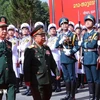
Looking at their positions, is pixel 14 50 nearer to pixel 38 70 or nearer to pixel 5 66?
pixel 5 66

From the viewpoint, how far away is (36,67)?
6.02m

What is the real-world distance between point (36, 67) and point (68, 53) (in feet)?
7.72

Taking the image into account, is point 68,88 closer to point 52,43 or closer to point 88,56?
point 88,56

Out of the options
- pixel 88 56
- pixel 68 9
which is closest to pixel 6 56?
pixel 88 56

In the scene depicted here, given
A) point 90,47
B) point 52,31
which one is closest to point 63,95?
point 52,31

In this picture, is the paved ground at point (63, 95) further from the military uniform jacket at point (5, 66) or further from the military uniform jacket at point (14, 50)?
the military uniform jacket at point (5, 66)

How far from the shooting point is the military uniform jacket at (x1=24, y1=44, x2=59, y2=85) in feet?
19.6

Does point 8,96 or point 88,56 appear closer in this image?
point 8,96

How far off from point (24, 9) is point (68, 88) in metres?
38.2

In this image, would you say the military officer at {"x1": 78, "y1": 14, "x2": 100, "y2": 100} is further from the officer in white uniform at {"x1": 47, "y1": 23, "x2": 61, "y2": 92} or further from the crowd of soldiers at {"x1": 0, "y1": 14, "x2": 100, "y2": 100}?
the officer in white uniform at {"x1": 47, "y1": 23, "x2": 61, "y2": 92}

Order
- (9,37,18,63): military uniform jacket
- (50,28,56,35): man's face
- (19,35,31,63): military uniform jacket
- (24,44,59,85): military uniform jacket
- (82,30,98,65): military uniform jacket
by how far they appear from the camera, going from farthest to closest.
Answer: (9,37,18,63): military uniform jacket < (19,35,31,63): military uniform jacket < (50,28,56,35): man's face < (82,30,98,65): military uniform jacket < (24,44,59,85): military uniform jacket

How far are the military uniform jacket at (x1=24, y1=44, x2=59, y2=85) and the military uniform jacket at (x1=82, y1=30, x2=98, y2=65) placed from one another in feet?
6.41

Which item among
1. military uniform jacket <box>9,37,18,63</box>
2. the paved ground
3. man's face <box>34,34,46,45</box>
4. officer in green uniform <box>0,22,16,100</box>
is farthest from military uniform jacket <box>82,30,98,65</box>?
military uniform jacket <box>9,37,18,63</box>

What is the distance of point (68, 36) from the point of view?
27.0ft
